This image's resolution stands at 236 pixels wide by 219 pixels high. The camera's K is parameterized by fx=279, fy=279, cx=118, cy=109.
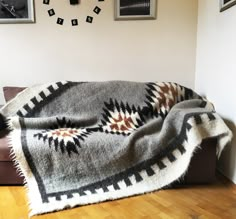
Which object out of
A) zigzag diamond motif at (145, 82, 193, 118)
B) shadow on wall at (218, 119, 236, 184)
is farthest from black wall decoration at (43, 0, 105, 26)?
shadow on wall at (218, 119, 236, 184)

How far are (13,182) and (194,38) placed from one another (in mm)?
2156

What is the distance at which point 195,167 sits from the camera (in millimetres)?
1976

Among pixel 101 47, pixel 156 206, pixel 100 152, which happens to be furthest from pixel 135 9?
pixel 156 206

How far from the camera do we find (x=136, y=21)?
111 inches

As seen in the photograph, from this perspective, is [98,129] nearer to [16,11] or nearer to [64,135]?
[64,135]

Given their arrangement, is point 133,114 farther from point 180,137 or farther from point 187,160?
point 187,160

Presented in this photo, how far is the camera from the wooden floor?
1631mm

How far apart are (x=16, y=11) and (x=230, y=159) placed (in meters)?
2.36

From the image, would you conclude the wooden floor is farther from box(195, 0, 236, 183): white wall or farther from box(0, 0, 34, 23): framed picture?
box(0, 0, 34, 23): framed picture

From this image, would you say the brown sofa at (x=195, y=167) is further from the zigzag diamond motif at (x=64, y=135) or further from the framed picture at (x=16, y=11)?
the framed picture at (x=16, y=11)

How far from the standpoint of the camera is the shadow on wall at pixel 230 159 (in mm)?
2059

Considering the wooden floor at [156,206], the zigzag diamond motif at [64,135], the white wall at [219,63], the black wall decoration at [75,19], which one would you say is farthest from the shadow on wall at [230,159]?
the black wall decoration at [75,19]

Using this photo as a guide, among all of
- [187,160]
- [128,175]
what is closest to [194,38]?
[187,160]

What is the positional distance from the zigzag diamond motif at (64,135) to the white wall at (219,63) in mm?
1100
